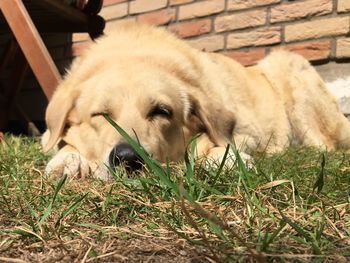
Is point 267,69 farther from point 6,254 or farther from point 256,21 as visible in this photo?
point 6,254

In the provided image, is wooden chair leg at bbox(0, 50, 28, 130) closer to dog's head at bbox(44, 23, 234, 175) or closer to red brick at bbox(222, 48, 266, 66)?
dog's head at bbox(44, 23, 234, 175)

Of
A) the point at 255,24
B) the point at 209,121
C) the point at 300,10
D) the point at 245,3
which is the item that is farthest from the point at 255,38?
the point at 209,121

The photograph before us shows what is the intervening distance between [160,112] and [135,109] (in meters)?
0.17

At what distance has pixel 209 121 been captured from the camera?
2855 mm

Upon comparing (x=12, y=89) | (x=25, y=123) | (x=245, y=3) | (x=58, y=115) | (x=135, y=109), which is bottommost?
(x=25, y=123)

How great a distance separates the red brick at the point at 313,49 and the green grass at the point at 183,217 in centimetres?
261

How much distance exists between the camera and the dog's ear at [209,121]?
2.83 meters

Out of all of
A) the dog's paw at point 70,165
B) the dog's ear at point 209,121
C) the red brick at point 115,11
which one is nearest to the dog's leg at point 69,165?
the dog's paw at point 70,165

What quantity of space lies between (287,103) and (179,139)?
5.19 feet

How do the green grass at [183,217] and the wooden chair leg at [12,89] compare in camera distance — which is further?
the wooden chair leg at [12,89]

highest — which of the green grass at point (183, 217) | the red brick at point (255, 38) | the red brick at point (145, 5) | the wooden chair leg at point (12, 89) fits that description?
the green grass at point (183, 217)

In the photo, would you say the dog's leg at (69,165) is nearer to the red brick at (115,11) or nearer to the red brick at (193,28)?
the red brick at (193,28)

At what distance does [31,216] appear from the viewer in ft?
4.34

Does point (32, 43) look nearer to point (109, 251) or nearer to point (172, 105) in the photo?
point (172, 105)
